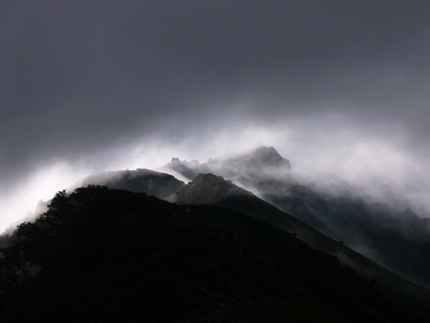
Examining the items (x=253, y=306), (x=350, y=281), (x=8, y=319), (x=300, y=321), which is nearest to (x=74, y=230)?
(x=8, y=319)

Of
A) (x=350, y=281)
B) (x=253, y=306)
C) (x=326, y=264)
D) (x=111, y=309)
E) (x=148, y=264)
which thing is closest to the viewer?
(x=111, y=309)

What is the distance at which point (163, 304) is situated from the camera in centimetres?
6300

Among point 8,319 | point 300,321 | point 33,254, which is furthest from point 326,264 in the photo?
point 8,319

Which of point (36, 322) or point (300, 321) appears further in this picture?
point (300, 321)

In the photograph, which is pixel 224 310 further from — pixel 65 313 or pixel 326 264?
pixel 326 264

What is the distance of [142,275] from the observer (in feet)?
258

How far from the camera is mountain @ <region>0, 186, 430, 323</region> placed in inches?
2557

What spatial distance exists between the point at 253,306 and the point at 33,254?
55.4m

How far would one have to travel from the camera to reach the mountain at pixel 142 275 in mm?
64938

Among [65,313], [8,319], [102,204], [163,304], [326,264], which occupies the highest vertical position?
[326,264]

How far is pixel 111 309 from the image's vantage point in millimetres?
62312

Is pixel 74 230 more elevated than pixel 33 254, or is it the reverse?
pixel 74 230

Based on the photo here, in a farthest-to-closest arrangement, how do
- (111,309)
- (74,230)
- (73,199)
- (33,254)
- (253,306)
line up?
(73,199) < (74,230) < (33,254) < (253,306) < (111,309)

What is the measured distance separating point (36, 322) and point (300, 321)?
1964 inches
